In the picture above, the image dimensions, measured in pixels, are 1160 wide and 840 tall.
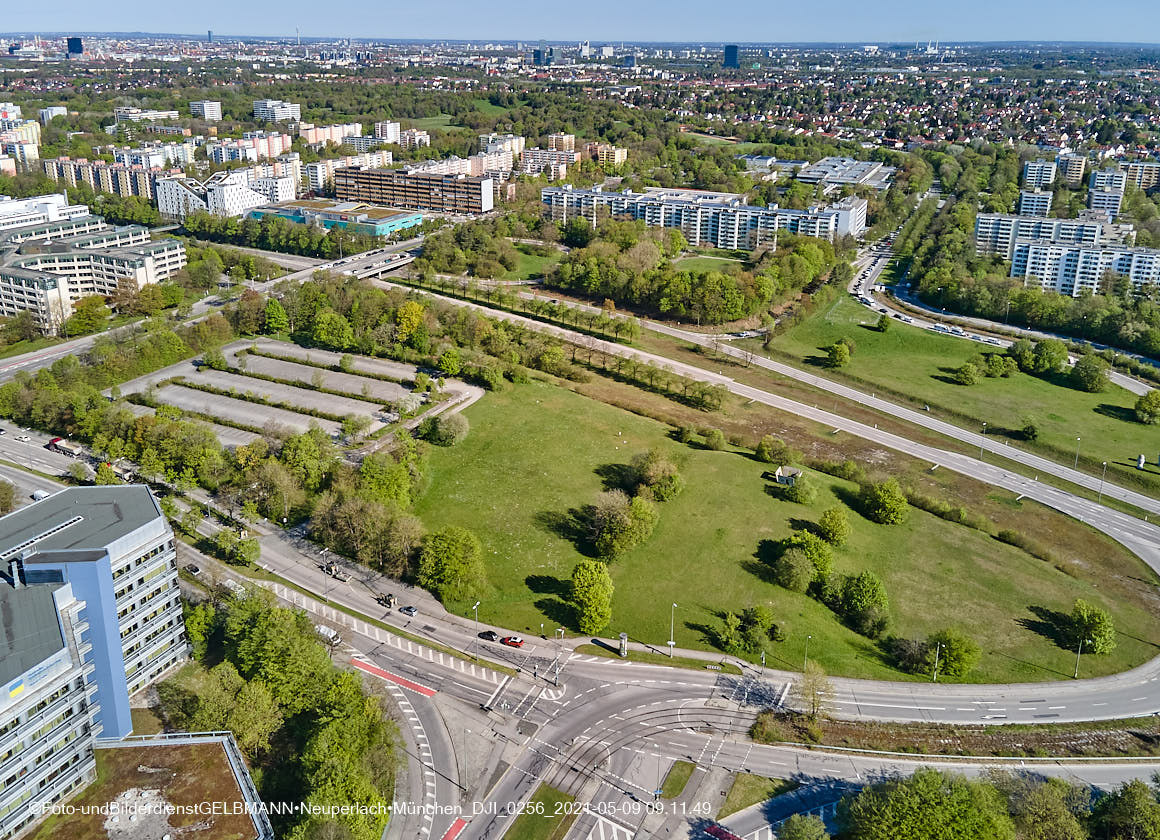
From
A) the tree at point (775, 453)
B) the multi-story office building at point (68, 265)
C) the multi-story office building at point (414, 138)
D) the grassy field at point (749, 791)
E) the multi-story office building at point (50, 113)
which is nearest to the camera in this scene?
the grassy field at point (749, 791)

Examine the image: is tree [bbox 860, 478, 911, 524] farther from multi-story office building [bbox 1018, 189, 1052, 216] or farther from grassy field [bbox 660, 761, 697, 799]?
multi-story office building [bbox 1018, 189, 1052, 216]

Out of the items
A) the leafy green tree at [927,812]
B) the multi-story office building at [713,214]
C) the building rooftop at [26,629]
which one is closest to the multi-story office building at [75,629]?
the building rooftop at [26,629]

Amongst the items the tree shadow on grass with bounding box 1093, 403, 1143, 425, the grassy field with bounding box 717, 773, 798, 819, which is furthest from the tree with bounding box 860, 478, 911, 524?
the tree shadow on grass with bounding box 1093, 403, 1143, 425

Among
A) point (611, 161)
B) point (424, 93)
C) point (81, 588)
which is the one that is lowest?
point (81, 588)

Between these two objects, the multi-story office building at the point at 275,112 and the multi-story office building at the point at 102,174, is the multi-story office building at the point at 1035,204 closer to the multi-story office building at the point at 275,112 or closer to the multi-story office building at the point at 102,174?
the multi-story office building at the point at 102,174

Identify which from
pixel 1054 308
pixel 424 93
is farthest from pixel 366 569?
pixel 424 93

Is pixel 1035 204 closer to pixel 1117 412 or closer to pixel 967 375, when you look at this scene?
pixel 967 375

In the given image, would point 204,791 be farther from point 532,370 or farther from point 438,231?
point 438,231
